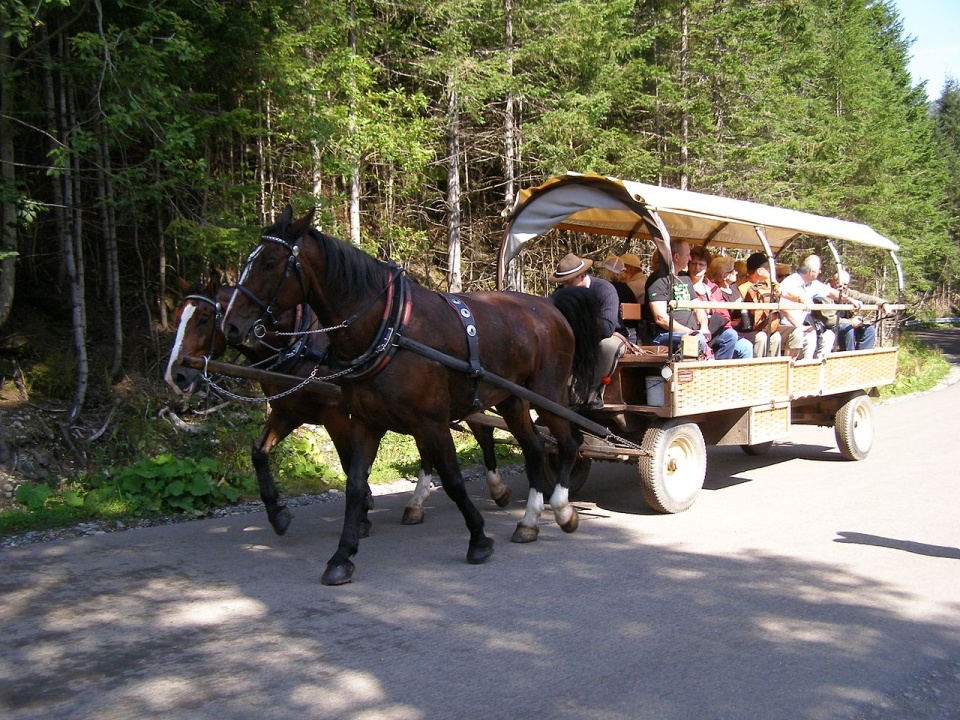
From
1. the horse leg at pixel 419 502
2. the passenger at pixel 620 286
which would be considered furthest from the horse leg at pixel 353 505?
the passenger at pixel 620 286

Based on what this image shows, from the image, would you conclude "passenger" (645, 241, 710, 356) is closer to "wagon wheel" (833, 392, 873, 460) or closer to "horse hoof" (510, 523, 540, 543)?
"horse hoof" (510, 523, 540, 543)

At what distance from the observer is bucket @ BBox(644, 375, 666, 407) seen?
300 inches

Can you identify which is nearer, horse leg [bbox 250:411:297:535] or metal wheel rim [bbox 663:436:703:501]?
horse leg [bbox 250:411:297:535]

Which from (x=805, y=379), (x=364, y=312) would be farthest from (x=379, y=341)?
(x=805, y=379)

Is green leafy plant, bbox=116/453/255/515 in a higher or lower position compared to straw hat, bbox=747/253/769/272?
lower

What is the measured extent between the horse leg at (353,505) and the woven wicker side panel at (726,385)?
290 centimetres

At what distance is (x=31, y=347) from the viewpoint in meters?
10.7

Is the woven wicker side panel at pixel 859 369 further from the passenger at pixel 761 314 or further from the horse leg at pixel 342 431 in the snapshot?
the horse leg at pixel 342 431

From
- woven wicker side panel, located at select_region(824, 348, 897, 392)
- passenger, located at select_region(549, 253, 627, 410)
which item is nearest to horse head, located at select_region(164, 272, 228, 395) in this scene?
passenger, located at select_region(549, 253, 627, 410)

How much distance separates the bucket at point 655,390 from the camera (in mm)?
7621

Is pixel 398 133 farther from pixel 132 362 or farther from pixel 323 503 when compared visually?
Result: pixel 323 503

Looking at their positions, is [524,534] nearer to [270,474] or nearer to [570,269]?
[270,474]

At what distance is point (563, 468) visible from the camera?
7.32m

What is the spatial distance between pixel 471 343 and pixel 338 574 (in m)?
1.88
